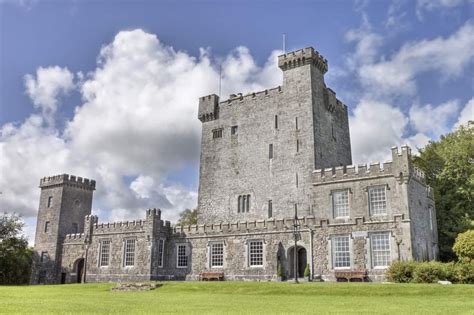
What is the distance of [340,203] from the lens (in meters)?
34.4

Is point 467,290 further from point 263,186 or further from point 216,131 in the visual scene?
point 216,131

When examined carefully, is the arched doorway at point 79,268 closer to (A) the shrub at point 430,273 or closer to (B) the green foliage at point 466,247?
(A) the shrub at point 430,273

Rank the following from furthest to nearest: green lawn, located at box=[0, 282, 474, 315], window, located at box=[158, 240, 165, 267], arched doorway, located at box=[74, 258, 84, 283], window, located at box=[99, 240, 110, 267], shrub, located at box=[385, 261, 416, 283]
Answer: arched doorway, located at box=[74, 258, 84, 283] → window, located at box=[99, 240, 110, 267] → window, located at box=[158, 240, 165, 267] → shrub, located at box=[385, 261, 416, 283] → green lawn, located at box=[0, 282, 474, 315]

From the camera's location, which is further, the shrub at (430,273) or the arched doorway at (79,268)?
the arched doorway at (79,268)

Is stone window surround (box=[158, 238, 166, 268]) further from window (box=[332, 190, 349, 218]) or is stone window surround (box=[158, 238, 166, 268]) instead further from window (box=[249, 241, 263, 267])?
window (box=[332, 190, 349, 218])

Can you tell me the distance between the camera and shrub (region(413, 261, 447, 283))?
27655mm

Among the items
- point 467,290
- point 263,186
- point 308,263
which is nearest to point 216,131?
point 263,186

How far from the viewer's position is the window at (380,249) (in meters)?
31.5

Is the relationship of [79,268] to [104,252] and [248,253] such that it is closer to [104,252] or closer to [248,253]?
[104,252]

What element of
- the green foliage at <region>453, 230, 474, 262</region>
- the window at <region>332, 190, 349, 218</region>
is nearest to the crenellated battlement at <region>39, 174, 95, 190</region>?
the window at <region>332, 190, 349, 218</region>

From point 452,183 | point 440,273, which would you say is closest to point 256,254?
point 440,273

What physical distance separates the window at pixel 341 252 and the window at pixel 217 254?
9188 millimetres

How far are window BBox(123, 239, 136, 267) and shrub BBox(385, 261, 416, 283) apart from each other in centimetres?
2225

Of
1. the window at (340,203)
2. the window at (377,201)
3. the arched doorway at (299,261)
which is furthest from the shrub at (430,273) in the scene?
the arched doorway at (299,261)
